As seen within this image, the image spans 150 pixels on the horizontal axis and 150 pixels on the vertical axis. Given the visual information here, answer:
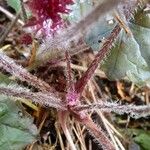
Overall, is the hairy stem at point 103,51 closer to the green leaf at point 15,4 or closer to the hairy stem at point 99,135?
the hairy stem at point 99,135

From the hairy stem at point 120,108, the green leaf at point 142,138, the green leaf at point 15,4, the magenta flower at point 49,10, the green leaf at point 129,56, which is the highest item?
the green leaf at point 15,4

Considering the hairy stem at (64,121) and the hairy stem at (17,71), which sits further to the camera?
the hairy stem at (64,121)

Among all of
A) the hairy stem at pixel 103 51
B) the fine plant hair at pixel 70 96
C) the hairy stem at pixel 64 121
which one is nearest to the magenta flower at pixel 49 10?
the fine plant hair at pixel 70 96

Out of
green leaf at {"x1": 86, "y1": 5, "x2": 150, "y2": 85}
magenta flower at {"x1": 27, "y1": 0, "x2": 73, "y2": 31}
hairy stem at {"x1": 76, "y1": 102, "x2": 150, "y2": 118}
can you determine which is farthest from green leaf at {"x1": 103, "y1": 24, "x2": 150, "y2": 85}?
magenta flower at {"x1": 27, "y1": 0, "x2": 73, "y2": 31}

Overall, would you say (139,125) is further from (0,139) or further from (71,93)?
(0,139)

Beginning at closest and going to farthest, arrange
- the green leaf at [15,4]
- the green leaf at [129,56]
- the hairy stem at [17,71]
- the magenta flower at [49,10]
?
the magenta flower at [49,10] < the hairy stem at [17,71] < the green leaf at [129,56] < the green leaf at [15,4]

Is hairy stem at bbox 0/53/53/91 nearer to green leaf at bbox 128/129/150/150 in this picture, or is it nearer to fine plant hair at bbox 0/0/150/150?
fine plant hair at bbox 0/0/150/150

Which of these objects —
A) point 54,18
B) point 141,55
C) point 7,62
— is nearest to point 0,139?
point 7,62
